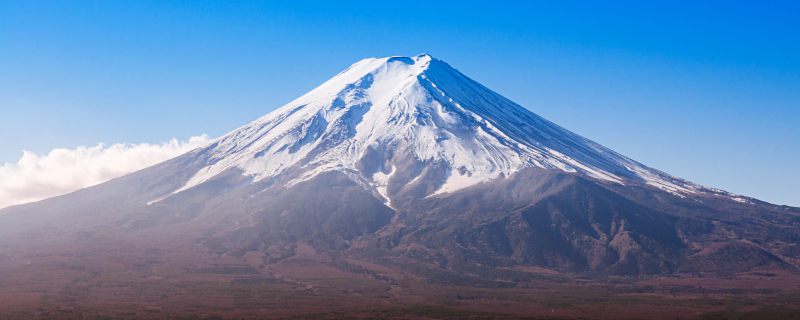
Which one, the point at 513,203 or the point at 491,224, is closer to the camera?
the point at 491,224

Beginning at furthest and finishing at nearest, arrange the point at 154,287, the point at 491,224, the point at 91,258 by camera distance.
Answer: the point at 491,224, the point at 91,258, the point at 154,287

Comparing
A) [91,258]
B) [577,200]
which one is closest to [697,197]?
[577,200]

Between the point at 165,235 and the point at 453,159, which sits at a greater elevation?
the point at 453,159

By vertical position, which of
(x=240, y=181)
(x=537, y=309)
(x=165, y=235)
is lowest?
(x=537, y=309)

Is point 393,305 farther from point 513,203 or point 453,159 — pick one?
point 453,159

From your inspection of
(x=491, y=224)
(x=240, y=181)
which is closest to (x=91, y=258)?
(x=240, y=181)

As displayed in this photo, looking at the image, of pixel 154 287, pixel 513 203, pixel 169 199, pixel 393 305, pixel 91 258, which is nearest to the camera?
pixel 393 305
